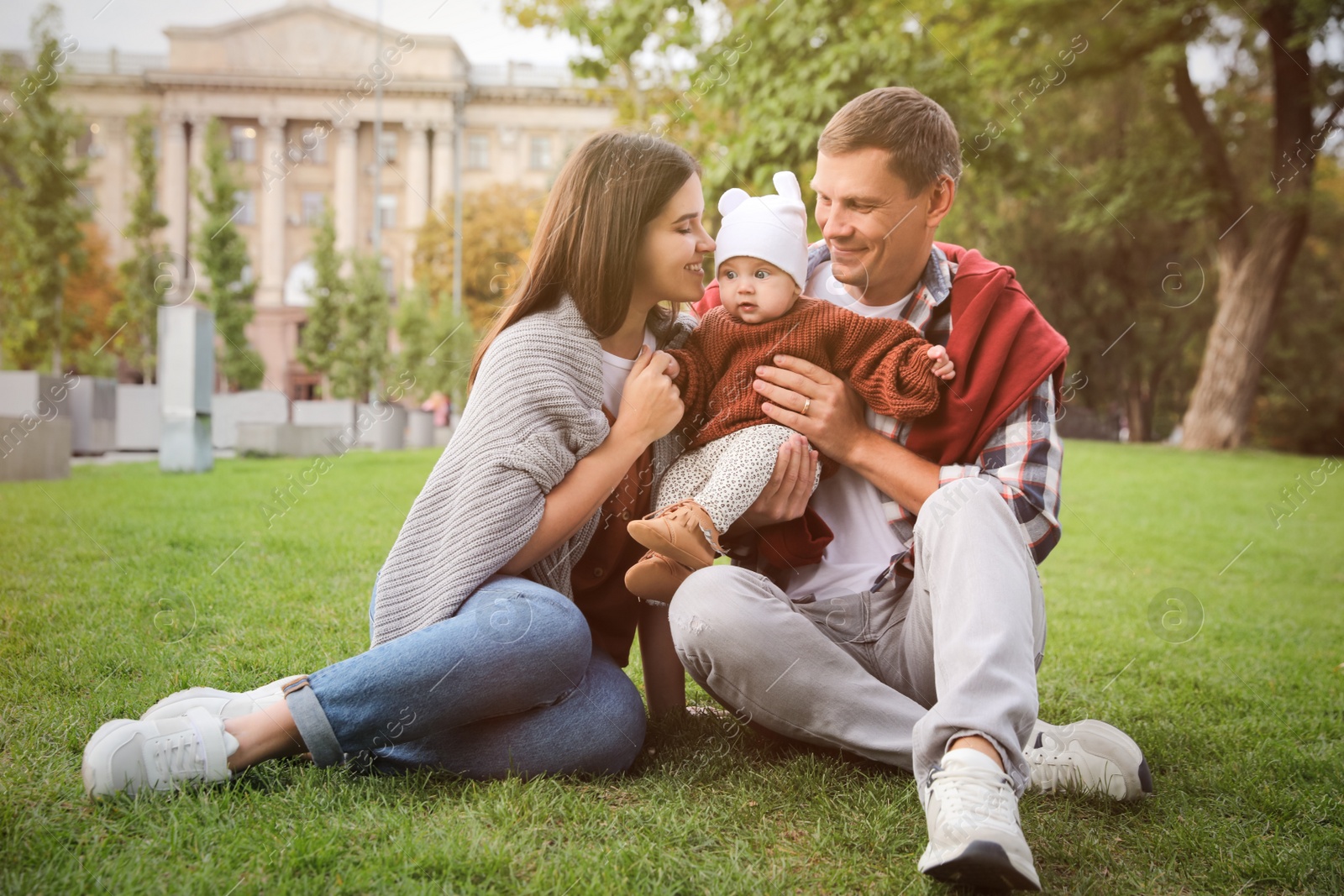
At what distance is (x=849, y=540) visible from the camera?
251 centimetres

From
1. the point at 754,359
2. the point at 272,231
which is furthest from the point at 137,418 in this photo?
the point at 272,231

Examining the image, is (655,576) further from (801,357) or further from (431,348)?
(431,348)

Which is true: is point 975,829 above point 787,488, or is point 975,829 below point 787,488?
below

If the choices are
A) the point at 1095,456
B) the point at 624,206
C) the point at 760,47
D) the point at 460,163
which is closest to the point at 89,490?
the point at 760,47

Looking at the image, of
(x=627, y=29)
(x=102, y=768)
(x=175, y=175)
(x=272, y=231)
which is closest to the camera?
(x=102, y=768)

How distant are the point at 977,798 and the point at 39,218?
1904 cm

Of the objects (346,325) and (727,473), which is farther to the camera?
(346,325)

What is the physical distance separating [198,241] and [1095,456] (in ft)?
65.6

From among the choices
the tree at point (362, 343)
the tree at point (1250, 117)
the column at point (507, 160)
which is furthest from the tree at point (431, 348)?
the column at point (507, 160)

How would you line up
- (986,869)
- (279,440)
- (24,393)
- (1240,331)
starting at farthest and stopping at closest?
1. (1240,331)
2. (279,440)
3. (24,393)
4. (986,869)

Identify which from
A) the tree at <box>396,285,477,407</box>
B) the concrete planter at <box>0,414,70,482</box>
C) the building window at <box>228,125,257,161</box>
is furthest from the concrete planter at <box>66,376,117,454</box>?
the building window at <box>228,125,257,161</box>

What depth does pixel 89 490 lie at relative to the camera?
7.72 m

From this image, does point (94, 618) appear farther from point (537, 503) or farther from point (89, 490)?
point (89, 490)

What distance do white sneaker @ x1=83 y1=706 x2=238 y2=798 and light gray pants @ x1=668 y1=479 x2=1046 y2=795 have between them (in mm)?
960
